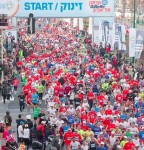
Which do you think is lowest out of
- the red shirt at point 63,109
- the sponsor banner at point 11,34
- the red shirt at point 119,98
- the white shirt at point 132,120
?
the red shirt at point 119,98

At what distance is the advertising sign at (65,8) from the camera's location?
50500 millimetres

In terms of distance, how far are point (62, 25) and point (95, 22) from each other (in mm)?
40141

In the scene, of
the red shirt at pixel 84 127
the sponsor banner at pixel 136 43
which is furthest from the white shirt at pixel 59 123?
the sponsor banner at pixel 136 43

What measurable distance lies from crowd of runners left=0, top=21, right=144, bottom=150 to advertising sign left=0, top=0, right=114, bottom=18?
302cm

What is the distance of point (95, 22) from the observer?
56.2 m

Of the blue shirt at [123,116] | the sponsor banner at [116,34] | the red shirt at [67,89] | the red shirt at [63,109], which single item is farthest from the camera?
the sponsor banner at [116,34]

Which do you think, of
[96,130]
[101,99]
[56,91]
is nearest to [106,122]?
[96,130]

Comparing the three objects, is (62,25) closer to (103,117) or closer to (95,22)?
(95,22)

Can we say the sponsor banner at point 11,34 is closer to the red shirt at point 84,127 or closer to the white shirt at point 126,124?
the white shirt at point 126,124

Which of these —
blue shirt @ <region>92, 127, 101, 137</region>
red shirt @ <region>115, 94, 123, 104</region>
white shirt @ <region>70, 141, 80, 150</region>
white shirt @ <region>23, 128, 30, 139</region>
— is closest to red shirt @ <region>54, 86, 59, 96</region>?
red shirt @ <region>115, 94, 123, 104</region>

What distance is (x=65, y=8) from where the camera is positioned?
50938mm

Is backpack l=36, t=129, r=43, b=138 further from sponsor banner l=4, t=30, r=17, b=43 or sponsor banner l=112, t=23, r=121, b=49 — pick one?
sponsor banner l=4, t=30, r=17, b=43

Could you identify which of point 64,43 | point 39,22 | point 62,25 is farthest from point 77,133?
point 39,22

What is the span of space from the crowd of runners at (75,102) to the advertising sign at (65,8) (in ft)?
9.92
